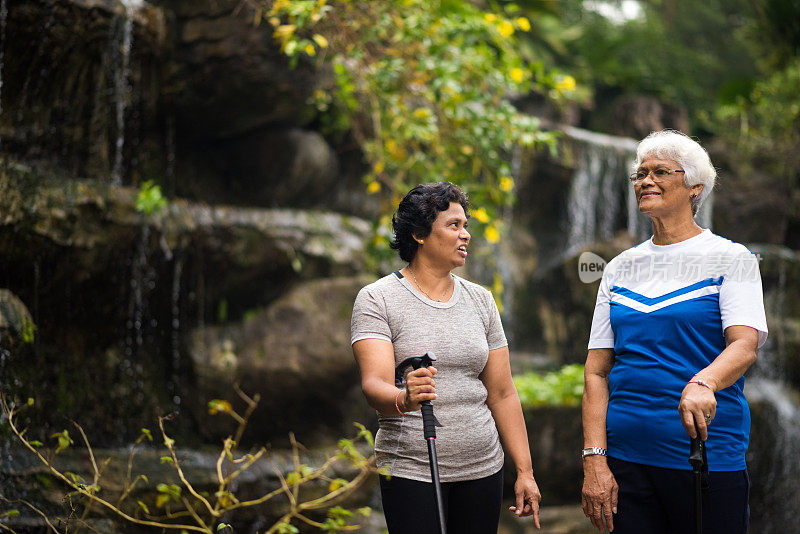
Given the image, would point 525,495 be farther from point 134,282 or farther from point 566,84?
point 134,282

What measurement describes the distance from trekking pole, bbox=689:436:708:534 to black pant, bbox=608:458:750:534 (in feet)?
0.17

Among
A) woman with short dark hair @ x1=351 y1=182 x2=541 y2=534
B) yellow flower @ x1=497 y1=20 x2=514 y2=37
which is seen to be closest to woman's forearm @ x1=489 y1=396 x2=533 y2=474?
woman with short dark hair @ x1=351 y1=182 x2=541 y2=534

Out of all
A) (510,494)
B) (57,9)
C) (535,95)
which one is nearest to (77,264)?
(57,9)

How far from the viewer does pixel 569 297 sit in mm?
10172

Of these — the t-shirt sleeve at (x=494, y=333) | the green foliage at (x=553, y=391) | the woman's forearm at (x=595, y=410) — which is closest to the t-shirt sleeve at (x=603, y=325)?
the woman's forearm at (x=595, y=410)

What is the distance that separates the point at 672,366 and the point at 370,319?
0.96 m

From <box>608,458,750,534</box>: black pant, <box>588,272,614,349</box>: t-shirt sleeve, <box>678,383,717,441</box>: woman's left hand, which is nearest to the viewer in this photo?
<box>678,383,717,441</box>: woman's left hand

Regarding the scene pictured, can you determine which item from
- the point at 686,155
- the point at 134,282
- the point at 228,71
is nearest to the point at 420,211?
the point at 686,155

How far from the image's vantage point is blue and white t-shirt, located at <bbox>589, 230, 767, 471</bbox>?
89.9 inches

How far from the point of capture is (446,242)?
2611 mm

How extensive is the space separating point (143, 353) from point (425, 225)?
16.4 ft

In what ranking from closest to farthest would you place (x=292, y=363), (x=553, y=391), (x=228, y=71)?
(x=228, y=71)
(x=292, y=363)
(x=553, y=391)

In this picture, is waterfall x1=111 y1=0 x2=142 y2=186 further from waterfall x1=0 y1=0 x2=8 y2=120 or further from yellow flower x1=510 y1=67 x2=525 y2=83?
yellow flower x1=510 y1=67 x2=525 y2=83

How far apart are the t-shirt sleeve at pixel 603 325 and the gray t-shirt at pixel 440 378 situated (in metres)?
0.38
